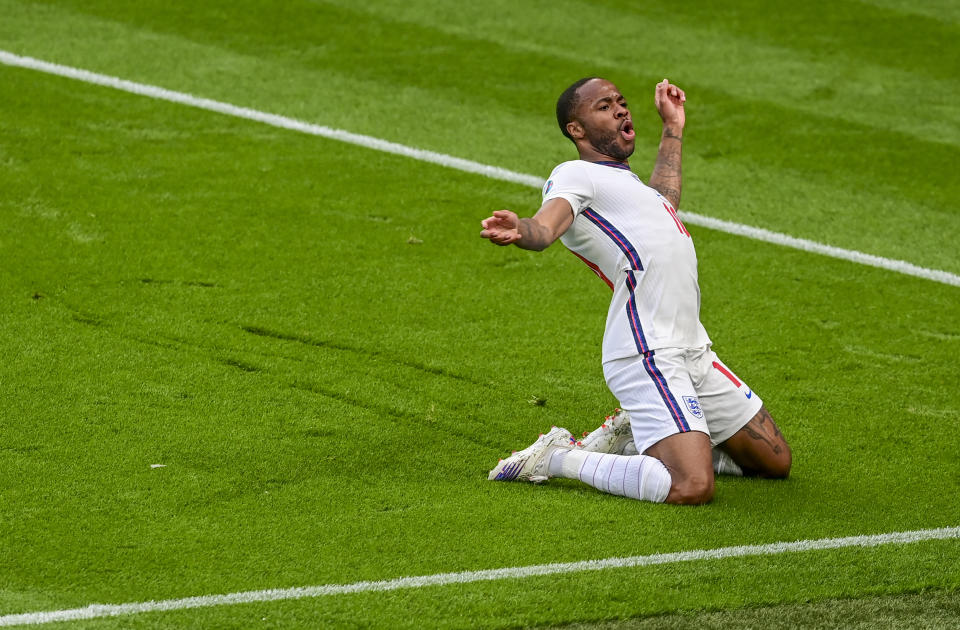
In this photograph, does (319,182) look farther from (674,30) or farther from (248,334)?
(674,30)

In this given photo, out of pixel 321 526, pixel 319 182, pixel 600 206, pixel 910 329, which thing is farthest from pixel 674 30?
pixel 321 526

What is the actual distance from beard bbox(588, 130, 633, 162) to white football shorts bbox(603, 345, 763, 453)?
2.99 feet

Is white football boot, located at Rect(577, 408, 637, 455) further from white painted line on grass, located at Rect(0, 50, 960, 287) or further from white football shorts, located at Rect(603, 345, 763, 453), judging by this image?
white painted line on grass, located at Rect(0, 50, 960, 287)

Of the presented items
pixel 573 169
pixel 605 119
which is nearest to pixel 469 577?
pixel 573 169

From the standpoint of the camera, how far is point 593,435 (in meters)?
6.08

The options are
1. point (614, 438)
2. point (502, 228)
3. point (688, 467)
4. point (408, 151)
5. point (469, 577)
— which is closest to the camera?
point (469, 577)

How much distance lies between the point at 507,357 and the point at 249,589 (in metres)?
2.67

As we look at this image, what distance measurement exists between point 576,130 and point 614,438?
1.39 metres

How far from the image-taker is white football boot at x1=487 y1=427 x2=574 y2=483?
5801 millimetres

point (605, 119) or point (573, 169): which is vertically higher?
point (605, 119)

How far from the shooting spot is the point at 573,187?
5699 mm

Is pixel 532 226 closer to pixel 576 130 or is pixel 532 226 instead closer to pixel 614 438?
pixel 576 130

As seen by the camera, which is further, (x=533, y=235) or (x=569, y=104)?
(x=569, y=104)

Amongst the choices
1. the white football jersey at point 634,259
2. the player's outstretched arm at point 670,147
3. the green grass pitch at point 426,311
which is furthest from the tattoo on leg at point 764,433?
the player's outstretched arm at point 670,147
